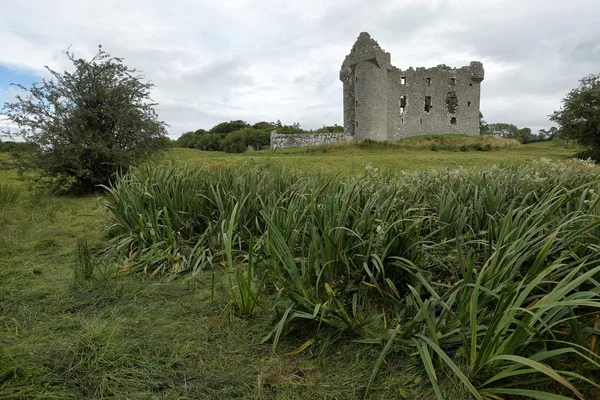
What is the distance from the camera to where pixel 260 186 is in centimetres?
441

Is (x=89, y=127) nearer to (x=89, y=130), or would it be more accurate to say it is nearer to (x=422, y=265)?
(x=89, y=130)

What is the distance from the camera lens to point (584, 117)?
692 inches

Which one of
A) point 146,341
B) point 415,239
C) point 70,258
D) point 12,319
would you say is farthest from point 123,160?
point 415,239

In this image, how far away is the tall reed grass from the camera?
173 centimetres

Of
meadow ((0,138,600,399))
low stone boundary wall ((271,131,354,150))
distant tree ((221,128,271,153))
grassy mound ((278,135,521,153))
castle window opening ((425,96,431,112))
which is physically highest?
castle window opening ((425,96,431,112))

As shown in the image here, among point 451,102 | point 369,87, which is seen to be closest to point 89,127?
point 369,87

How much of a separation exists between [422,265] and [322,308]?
37.7 inches

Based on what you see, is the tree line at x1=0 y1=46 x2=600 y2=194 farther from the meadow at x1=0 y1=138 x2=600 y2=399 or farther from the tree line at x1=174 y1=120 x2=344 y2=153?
the tree line at x1=174 y1=120 x2=344 y2=153

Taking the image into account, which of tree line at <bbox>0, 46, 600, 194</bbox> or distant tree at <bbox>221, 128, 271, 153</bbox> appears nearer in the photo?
tree line at <bbox>0, 46, 600, 194</bbox>

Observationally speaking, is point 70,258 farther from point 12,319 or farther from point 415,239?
point 415,239

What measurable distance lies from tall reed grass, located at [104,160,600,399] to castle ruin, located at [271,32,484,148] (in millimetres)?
26983

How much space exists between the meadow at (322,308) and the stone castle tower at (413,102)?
2897 cm

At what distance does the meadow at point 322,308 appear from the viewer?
175 centimetres

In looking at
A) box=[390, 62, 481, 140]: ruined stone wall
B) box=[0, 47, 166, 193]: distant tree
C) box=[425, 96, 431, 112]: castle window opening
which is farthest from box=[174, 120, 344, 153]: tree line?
box=[0, 47, 166, 193]: distant tree
